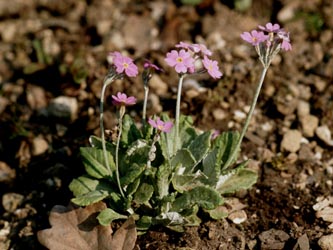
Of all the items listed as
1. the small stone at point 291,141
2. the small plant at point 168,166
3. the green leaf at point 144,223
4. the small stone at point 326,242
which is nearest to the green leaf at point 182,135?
the small plant at point 168,166

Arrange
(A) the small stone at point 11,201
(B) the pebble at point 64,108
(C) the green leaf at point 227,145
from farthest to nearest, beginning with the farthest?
(B) the pebble at point 64,108 → (A) the small stone at point 11,201 → (C) the green leaf at point 227,145

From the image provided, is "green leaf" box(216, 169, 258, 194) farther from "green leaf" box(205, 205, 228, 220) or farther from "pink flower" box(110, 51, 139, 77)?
"pink flower" box(110, 51, 139, 77)

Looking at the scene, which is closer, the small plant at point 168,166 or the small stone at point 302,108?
the small plant at point 168,166

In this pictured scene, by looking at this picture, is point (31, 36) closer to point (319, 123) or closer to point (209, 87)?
point (209, 87)

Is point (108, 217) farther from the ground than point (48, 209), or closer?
farther from the ground

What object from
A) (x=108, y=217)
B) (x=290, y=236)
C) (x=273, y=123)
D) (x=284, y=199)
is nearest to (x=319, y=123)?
(x=273, y=123)

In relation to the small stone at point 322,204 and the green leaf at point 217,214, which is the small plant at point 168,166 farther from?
the small stone at point 322,204
